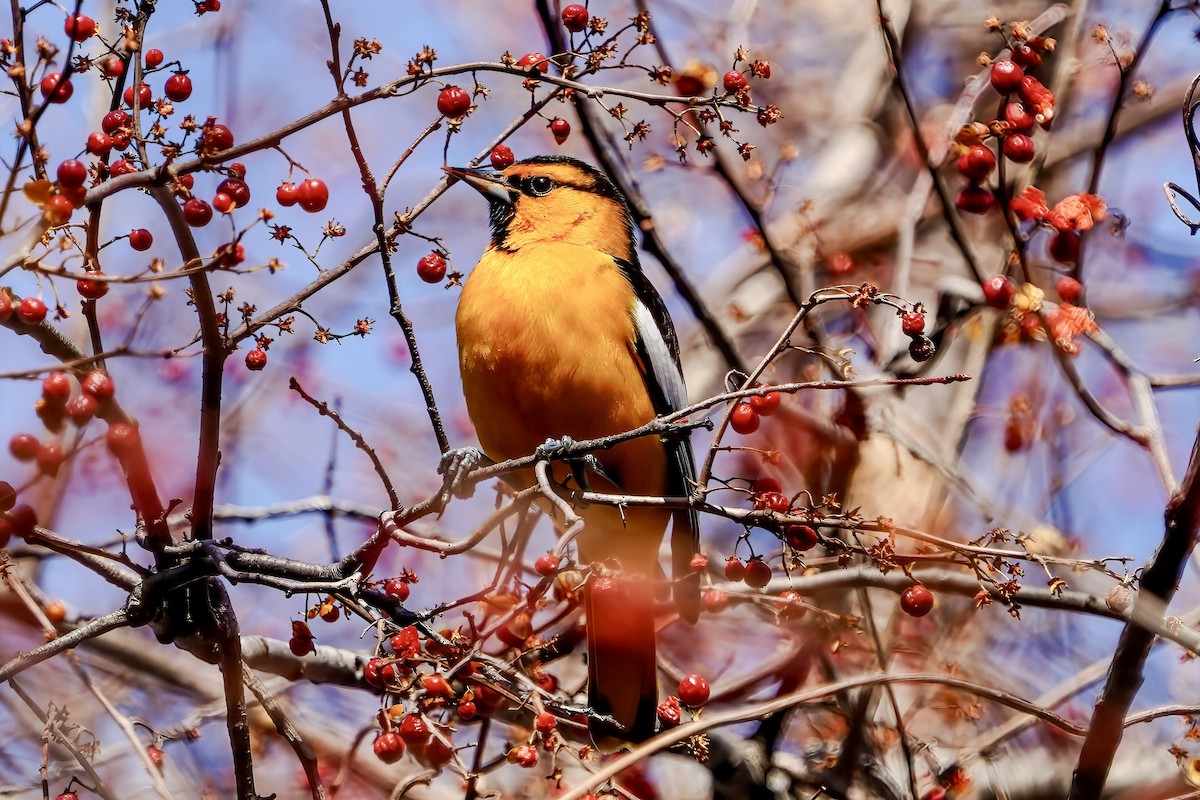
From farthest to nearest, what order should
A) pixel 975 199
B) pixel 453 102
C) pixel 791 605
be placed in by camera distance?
1. pixel 975 199
2. pixel 791 605
3. pixel 453 102

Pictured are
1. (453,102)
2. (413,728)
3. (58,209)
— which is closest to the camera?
(58,209)

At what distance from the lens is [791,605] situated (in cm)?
333

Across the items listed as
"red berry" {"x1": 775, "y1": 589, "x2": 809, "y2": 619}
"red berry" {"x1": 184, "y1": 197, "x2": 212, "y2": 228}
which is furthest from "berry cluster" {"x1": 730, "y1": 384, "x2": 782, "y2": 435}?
"red berry" {"x1": 184, "y1": 197, "x2": 212, "y2": 228}

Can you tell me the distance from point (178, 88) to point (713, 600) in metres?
2.45

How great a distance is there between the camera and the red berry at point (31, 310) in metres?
2.73

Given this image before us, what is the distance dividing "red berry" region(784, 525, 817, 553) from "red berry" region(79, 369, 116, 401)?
5.70 feet

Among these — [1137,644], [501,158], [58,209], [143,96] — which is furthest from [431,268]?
[1137,644]

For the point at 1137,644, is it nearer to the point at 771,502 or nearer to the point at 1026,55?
the point at 771,502

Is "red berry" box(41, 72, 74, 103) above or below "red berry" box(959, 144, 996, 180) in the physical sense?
below

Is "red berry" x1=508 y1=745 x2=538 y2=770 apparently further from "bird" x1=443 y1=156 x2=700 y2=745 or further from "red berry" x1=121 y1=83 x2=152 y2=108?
"red berry" x1=121 y1=83 x2=152 y2=108

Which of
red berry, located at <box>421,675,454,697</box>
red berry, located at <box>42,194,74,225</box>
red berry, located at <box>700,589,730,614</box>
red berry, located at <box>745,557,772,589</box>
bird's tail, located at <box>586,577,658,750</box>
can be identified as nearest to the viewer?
red berry, located at <box>42,194,74,225</box>

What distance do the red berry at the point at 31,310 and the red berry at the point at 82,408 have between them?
0.76 ft

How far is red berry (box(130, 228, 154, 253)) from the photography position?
316 cm

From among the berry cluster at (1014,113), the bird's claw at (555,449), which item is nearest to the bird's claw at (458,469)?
the bird's claw at (555,449)
